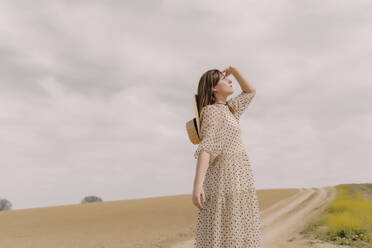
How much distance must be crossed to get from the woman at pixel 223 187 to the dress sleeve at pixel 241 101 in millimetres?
228

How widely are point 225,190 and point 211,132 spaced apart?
60 centimetres

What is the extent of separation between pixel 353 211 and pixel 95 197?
4957cm

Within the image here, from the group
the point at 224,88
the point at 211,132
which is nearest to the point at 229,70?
the point at 224,88

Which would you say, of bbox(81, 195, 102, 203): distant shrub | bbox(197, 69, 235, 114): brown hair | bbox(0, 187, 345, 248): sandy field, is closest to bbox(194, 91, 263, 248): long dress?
bbox(197, 69, 235, 114): brown hair

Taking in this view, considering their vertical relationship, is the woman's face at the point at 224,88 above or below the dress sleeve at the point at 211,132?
above

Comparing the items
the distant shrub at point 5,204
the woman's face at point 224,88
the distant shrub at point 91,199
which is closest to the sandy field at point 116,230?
the woman's face at point 224,88

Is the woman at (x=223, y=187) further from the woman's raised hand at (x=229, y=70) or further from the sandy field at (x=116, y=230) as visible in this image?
the sandy field at (x=116, y=230)

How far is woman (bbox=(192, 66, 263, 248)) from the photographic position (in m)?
3.55

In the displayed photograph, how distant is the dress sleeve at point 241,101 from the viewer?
406cm

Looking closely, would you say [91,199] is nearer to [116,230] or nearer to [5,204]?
[5,204]

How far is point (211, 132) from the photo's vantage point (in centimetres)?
366

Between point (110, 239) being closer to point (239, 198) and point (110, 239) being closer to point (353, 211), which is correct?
point (353, 211)

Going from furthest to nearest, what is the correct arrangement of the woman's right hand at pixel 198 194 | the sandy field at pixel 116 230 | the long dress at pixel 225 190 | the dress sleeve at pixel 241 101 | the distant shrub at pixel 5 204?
the distant shrub at pixel 5 204 → the sandy field at pixel 116 230 → the dress sleeve at pixel 241 101 → the long dress at pixel 225 190 → the woman's right hand at pixel 198 194

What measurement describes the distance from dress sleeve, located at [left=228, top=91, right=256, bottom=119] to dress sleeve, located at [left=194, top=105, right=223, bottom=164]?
1.17ft
